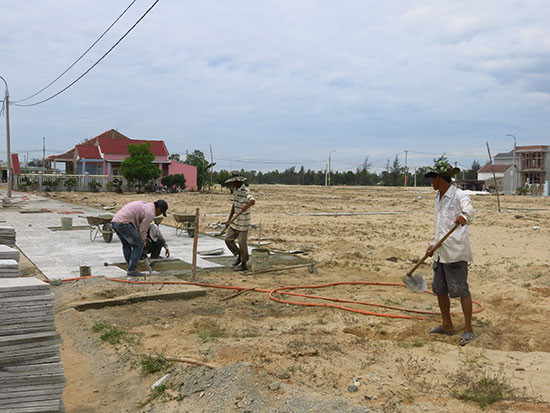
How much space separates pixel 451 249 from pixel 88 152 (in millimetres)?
48267

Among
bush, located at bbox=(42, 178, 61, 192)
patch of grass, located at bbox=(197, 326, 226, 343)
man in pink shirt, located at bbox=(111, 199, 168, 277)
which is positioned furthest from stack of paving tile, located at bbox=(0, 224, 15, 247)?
bush, located at bbox=(42, 178, 61, 192)

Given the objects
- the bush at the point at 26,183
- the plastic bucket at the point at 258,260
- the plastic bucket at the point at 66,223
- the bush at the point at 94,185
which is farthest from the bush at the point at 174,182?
the plastic bucket at the point at 258,260

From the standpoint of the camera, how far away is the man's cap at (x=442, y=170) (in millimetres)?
5086

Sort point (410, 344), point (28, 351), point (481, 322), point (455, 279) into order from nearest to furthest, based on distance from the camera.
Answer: point (28, 351) → point (410, 344) → point (455, 279) → point (481, 322)

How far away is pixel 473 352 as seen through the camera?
4.62m

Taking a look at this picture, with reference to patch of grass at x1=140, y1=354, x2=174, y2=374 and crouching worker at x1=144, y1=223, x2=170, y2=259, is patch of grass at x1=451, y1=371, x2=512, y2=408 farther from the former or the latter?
crouching worker at x1=144, y1=223, x2=170, y2=259

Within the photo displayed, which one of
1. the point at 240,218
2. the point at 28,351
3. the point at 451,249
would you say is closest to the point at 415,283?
the point at 451,249

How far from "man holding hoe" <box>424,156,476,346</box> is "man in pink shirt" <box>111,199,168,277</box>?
13.1 feet

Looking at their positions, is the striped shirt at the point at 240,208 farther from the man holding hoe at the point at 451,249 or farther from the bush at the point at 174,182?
the bush at the point at 174,182

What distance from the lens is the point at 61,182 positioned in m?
42.6

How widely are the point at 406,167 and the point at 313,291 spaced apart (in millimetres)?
86703

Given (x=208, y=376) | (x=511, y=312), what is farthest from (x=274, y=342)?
(x=511, y=312)

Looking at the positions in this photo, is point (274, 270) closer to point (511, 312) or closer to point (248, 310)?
point (248, 310)

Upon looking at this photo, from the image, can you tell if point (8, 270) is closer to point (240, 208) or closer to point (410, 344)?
point (410, 344)
